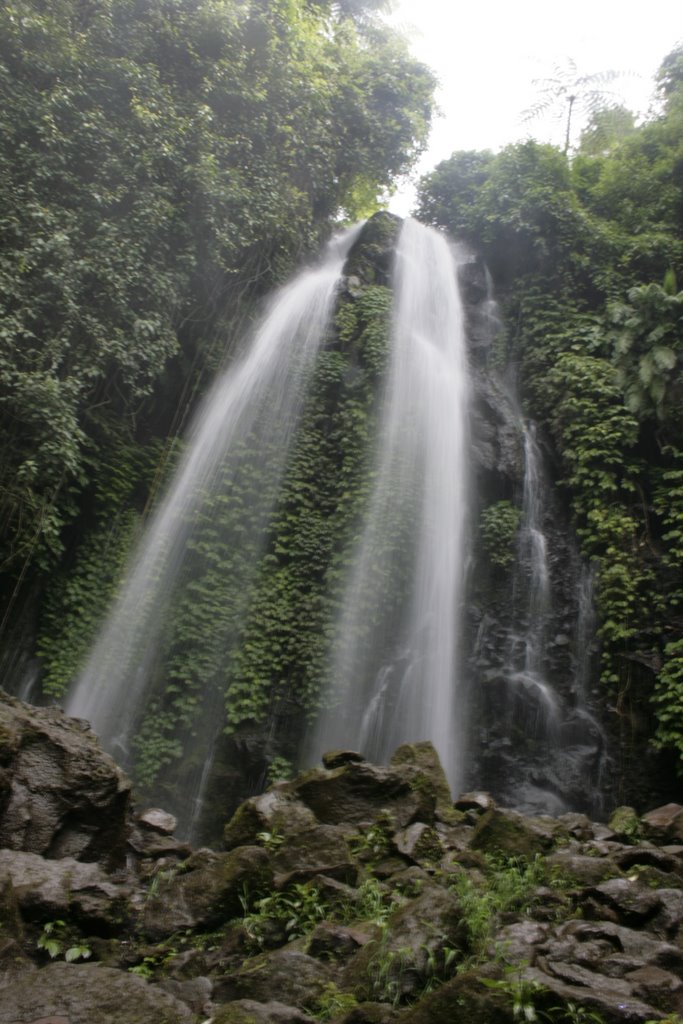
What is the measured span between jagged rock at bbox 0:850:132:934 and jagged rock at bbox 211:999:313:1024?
1.32m

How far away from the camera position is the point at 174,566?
36.1 feet

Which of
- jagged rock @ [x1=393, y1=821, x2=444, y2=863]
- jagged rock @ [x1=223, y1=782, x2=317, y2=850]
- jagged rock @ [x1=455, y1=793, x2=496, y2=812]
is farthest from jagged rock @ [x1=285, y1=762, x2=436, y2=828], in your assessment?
jagged rock @ [x1=455, y1=793, x2=496, y2=812]

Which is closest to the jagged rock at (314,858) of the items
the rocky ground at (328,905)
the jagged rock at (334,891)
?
the rocky ground at (328,905)

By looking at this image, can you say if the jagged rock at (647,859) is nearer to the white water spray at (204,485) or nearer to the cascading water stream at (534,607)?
the cascading water stream at (534,607)

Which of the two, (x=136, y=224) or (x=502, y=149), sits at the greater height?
(x=502, y=149)

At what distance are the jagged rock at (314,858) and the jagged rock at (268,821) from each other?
150 mm

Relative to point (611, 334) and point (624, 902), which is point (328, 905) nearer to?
point (624, 902)

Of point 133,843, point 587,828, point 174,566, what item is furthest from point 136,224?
point 587,828

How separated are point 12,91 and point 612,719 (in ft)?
41.1

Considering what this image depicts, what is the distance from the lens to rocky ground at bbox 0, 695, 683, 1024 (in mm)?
3082

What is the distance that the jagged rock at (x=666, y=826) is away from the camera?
5758mm

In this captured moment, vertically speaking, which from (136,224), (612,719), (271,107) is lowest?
(612,719)

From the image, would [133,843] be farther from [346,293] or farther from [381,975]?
[346,293]

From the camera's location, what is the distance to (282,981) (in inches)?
137
